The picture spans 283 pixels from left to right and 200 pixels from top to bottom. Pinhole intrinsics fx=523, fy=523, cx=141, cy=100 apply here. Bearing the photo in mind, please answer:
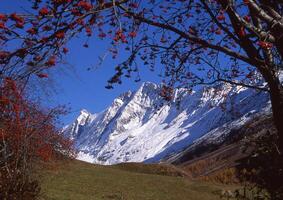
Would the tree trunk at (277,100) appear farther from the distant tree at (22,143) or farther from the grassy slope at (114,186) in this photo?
the grassy slope at (114,186)

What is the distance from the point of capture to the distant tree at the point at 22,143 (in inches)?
744

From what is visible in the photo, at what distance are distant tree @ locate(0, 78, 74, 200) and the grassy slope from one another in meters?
1.83

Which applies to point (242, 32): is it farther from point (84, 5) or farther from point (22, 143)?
point (22, 143)

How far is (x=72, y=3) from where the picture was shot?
8766 mm

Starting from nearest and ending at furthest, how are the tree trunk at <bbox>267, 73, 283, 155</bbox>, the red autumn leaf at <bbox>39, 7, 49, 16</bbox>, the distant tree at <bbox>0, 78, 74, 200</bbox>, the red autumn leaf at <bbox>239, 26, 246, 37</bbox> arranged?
1. the red autumn leaf at <bbox>39, 7, 49, 16</bbox>
2. the red autumn leaf at <bbox>239, 26, 246, 37</bbox>
3. the tree trunk at <bbox>267, 73, 283, 155</bbox>
4. the distant tree at <bbox>0, 78, 74, 200</bbox>

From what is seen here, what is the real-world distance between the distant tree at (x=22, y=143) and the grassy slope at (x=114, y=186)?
1.83 meters

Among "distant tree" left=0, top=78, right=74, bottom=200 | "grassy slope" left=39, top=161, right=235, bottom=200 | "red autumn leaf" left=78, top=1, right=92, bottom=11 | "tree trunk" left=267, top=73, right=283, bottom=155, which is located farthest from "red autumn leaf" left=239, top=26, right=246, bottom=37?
"grassy slope" left=39, top=161, right=235, bottom=200

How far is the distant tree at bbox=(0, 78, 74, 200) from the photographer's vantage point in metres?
18.9

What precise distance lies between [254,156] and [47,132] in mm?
25548

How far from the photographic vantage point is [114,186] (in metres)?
38.9

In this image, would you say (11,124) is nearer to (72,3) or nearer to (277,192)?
(277,192)

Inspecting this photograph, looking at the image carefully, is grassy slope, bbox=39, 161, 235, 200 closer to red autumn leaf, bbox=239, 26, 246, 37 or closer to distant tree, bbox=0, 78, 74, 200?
distant tree, bbox=0, 78, 74, 200

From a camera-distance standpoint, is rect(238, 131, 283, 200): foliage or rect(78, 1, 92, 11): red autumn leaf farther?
rect(238, 131, 283, 200): foliage

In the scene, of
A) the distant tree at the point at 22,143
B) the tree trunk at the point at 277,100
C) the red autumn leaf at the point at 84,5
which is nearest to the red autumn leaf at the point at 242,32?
the tree trunk at the point at 277,100
